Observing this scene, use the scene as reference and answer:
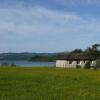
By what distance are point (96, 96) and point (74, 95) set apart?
4.11 feet

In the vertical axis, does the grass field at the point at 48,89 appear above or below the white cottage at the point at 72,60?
below

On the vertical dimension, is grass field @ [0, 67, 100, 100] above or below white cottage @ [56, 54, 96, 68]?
below

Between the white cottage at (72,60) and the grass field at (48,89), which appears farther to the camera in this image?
the white cottage at (72,60)

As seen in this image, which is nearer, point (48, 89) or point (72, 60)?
point (48, 89)

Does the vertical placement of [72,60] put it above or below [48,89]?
above

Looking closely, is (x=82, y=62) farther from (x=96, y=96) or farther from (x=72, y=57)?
(x=96, y=96)

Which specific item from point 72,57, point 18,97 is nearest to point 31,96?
point 18,97

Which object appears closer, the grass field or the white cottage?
the grass field

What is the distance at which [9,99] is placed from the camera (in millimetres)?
20125

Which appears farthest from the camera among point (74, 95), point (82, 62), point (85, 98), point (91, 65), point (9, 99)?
point (82, 62)

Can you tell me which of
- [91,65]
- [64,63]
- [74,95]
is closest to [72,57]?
[64,63]

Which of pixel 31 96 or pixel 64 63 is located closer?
pixel 31 96

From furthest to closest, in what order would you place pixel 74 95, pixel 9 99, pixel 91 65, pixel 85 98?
pixel 91 65, pixel 74 95, pixel 85 98, pixel 9 99

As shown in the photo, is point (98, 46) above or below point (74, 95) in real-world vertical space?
above
